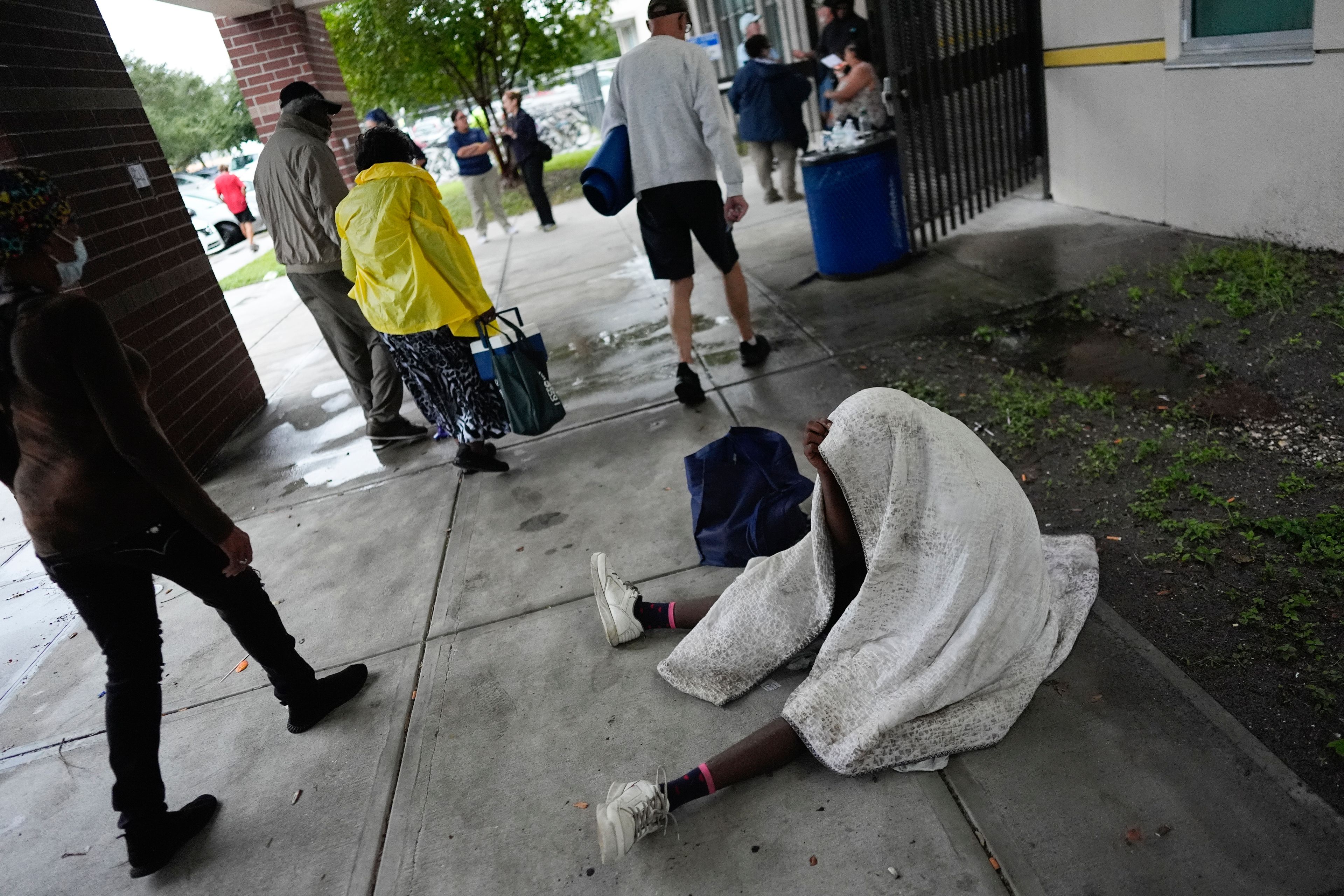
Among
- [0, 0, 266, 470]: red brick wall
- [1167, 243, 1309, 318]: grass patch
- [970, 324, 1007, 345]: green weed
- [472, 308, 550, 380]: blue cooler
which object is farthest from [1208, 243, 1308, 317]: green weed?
[0, 0, 266, 470]: red brick wall

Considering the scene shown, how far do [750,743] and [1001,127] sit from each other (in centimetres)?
626

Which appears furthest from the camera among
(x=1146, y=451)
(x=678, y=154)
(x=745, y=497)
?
(x=678, y=154)

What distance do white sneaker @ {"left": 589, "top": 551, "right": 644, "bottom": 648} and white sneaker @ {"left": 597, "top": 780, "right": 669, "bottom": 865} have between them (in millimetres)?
774

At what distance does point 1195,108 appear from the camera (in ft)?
18.1

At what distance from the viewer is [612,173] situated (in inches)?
188

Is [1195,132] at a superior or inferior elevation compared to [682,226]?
inferior

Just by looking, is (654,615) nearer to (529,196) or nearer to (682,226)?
(682,226)

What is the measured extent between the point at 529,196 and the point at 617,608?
13.9 m

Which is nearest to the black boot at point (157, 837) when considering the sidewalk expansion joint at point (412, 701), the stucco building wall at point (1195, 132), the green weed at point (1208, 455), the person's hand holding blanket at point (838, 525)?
the sidewalk expansion joint at point (412, 701)

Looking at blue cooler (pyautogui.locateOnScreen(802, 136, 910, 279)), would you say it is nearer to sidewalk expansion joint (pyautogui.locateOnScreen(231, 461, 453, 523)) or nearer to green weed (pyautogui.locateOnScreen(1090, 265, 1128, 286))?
green weed (pyautogui.locateOnScreen(1090, 265, 1128, 286))

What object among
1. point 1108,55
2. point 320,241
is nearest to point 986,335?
point 1108,55

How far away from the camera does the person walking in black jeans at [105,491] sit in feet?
7.37

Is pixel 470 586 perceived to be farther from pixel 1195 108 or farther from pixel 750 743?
pixel 1195 108

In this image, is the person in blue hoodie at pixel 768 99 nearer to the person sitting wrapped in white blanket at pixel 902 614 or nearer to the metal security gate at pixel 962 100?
the metal security gate at pixel 962 100
